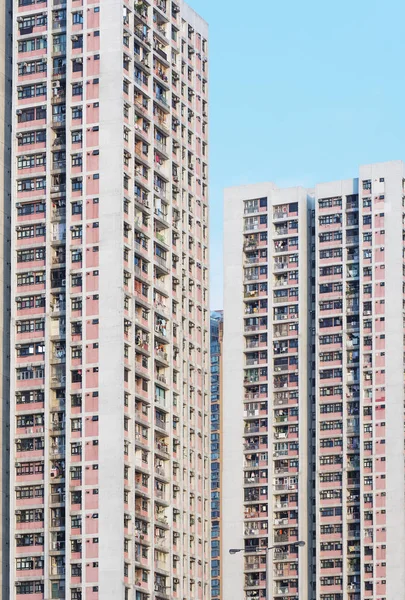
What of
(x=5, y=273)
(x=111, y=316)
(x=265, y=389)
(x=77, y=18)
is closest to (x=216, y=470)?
(x=265, y=389)

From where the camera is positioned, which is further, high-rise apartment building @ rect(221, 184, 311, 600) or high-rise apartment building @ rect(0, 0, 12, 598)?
high-rise apartment building @ rect(221, 184, 311, 600)

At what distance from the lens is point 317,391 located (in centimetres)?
15112

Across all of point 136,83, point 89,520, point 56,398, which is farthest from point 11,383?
point 136,83

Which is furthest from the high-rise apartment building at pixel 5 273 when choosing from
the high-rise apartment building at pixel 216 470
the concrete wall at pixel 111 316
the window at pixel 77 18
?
the high-rise apartment building at pixel 216 470

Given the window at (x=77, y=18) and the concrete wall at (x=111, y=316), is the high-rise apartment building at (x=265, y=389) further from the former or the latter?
the window at (x=77, y=18)

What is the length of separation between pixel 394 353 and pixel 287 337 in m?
10.2

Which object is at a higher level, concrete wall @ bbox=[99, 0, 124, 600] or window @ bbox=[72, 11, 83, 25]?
window @ bbox=[72, 11, 83, 25]

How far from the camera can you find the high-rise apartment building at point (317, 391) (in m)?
147

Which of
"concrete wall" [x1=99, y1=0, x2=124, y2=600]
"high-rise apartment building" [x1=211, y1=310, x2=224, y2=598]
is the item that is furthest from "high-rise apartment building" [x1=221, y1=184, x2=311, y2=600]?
"concrete wall" [x1=99, y1=0, x2=124, y2=600]

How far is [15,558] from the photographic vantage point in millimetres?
107312

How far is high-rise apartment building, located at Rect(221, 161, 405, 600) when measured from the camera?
483 ft

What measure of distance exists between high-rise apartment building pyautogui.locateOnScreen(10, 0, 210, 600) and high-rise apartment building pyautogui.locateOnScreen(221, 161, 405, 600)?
104ft

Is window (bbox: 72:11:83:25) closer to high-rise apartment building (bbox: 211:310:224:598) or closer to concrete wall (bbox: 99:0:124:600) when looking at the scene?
concrete wall (bbox: 99:0:124:600)

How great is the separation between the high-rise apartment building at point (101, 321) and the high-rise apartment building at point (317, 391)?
104ft
